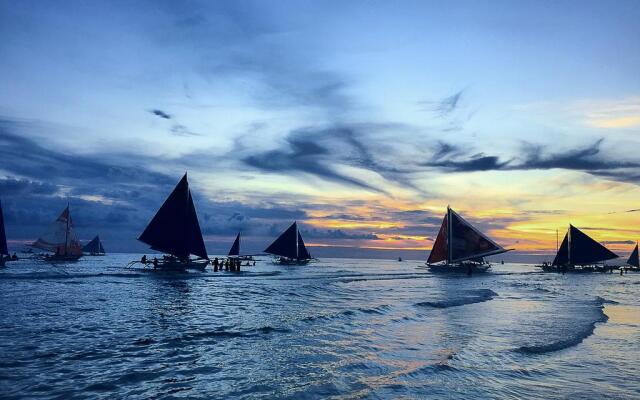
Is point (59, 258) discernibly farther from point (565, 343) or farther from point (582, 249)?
point (582, 249)

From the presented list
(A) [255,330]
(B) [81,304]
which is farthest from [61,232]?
(A) [255,330]

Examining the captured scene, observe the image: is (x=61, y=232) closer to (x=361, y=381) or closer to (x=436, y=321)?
(x=436, y=321)

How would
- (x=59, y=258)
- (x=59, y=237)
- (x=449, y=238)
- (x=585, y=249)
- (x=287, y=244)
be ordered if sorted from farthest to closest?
(x=287, y=244) < (x=585, y=249) < (x=59, y=258) < (x=59, y=237) < (x=449, y=238)

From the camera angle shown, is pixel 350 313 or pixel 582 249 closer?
pixel 350 313

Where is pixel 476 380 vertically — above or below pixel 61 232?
below

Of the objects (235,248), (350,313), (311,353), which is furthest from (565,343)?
(235,248)

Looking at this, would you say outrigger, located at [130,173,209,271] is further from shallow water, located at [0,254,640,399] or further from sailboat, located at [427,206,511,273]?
sailboat, located at [427,206,511,273]

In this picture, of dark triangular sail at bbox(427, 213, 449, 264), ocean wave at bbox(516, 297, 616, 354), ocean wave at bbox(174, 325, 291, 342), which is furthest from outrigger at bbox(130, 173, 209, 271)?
ocean wave at bbox(516, 297, 616, 354)

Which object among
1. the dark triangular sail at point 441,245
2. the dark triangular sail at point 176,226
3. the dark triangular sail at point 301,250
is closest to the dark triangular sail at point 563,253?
the dark triangular sail at point 441,245

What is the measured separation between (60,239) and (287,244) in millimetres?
52248

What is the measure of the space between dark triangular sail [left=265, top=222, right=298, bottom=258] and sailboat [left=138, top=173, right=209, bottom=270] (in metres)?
48.6

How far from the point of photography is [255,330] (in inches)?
822

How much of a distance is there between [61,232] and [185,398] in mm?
100858

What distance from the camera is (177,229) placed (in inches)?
2445
